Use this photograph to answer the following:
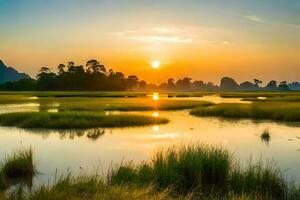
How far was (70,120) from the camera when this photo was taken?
3400cm

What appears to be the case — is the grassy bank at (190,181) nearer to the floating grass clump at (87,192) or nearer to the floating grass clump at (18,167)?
the floating grass clump at (87,192)

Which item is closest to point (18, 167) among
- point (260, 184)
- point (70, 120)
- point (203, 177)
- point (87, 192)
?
point (87, 192)

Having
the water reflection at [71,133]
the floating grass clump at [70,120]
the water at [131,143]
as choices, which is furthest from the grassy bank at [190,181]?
the floating grass clump at [70,120]

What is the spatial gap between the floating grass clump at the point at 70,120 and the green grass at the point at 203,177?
19043 mm

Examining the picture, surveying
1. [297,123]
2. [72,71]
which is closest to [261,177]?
[297,123]

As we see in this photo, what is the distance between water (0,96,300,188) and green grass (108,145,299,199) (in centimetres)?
193

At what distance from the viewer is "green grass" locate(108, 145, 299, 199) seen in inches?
511

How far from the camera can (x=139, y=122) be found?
35.7 m

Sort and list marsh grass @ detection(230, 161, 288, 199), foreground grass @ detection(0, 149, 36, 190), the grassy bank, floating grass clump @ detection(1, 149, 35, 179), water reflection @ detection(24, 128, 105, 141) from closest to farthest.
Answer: the grassy bank
marsh grass @ detection(230, 161, 288, 199)
foreground grass @ detection(0, 149, 36, 190)
floating grass clump @ detection(1, 149, 35, 179)
water reflection @ detection(24, 128, 105, 141)

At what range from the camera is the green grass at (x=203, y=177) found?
13.0 meters

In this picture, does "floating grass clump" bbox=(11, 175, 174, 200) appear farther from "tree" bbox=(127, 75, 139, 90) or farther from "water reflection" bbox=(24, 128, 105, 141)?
"tree" bbox=(127, 75, 139, 90)

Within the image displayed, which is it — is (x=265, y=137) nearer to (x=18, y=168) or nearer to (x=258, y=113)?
(x=18, y=168)

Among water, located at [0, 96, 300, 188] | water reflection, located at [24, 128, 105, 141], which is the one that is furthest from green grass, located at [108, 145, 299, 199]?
water reflection, located at [24, 128, 105, 141]

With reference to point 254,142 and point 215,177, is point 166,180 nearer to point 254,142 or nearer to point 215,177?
point 215,177
